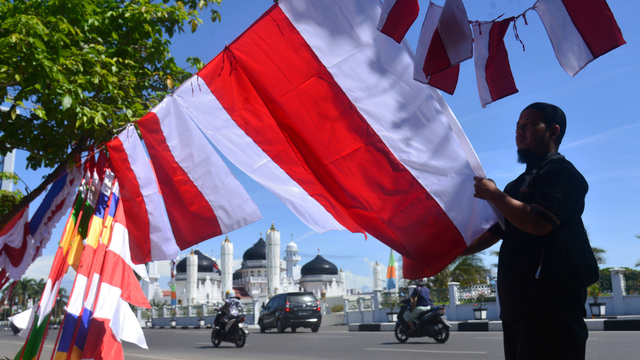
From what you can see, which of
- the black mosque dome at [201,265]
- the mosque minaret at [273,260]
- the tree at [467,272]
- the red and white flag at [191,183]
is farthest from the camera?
the black mosque dome at [201,265]

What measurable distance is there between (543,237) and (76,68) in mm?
4868

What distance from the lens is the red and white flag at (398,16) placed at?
7.18 ft

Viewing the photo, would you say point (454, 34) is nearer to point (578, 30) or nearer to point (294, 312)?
point (578, 30)

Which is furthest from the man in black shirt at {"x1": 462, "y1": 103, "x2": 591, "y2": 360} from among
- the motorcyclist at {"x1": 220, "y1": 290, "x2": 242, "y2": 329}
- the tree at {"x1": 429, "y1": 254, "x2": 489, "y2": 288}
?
the tree at {"x1": 429, "y1": 254, "x2": 489, "y2": 288}

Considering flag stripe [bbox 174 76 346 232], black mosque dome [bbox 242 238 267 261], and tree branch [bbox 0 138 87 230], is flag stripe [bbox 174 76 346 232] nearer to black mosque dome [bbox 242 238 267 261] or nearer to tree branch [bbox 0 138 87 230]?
tree branch [bbox 0 138 87 230]

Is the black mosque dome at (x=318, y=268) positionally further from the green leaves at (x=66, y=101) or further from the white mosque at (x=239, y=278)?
the green leaves at (x=66, y=101)

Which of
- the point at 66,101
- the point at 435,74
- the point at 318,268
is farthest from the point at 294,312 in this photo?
the point at 318,268

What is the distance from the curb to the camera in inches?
488

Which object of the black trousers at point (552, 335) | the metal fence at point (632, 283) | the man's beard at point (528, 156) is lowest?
the metal fence at point (632, 283)

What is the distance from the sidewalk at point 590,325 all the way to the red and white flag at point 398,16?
12907 millimetres

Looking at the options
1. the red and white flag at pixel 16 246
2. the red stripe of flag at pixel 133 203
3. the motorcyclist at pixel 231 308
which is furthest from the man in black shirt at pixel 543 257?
the motorcyclist at pixel 231 308

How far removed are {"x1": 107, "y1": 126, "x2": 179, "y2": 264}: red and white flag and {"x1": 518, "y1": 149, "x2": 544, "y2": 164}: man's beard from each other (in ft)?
10.9

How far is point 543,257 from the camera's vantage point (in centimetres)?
183

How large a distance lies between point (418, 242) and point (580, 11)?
1.25 metres
